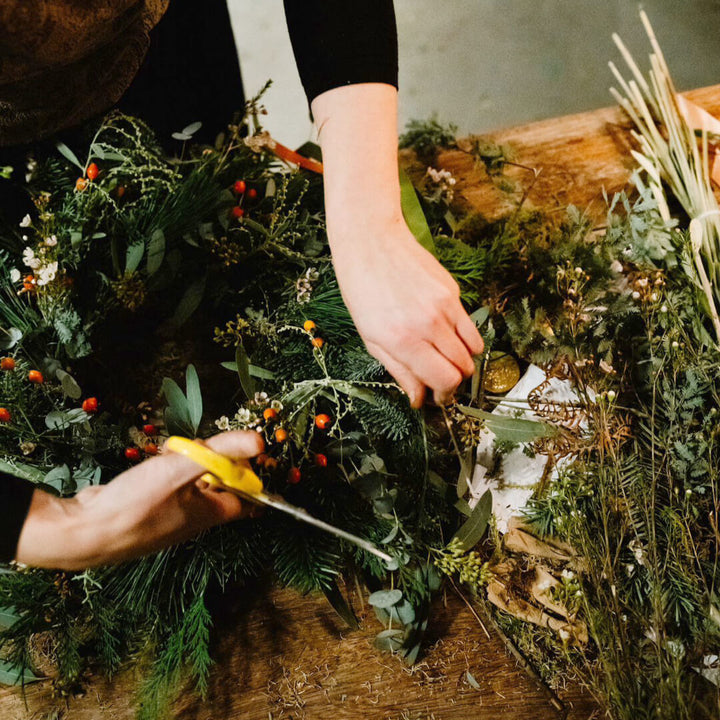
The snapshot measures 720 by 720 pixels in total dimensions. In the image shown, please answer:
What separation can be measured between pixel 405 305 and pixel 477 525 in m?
0.45

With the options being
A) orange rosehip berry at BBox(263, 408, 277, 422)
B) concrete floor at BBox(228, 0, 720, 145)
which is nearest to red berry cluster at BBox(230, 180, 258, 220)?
orange rosehip berry at BBox(263, 408, 277, 422)

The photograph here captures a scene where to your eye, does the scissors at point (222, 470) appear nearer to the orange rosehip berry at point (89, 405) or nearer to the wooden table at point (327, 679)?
the orange rosehip berry at point (89, 405)

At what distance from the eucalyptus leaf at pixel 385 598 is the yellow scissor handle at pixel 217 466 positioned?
0.34m

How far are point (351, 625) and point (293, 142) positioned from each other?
150cm

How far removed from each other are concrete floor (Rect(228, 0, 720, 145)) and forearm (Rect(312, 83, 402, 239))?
131 cm

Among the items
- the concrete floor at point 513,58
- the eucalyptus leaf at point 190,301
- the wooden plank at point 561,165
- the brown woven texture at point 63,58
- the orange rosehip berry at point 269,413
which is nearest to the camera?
the brown woven texture at point 63,58

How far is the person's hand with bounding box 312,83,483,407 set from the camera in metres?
0.61

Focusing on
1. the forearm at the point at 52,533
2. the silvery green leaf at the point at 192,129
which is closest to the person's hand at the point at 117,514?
the forearm at the point at 52,533

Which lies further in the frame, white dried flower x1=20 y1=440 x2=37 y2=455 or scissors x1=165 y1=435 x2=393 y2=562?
white dried flower x1=20 y1=440 x2=37 y2=455

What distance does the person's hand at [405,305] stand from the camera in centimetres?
61

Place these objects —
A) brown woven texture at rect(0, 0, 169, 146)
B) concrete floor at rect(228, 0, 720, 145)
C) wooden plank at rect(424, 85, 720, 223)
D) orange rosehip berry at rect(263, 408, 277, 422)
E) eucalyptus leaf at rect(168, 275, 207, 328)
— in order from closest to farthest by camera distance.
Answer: brown woven texture at rect(0, 0, 169, 146) → orange rosehip berry at rect(263, 408, 277, 422) → eucalyptus leaf at rect(168, 275, 207, 328) → wooden plank at rect(424, 85, 720, 223) → concrete floor at rect(228, 0, 720, 145)

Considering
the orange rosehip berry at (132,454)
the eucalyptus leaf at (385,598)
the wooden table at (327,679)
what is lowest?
the wooden table at (327,679)

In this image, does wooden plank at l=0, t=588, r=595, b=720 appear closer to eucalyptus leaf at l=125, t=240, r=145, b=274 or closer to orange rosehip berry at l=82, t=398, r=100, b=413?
orange rosehip berry at l=82, t=398, r=100, b=413

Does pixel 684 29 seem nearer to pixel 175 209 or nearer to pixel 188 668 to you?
pixel 175 209
